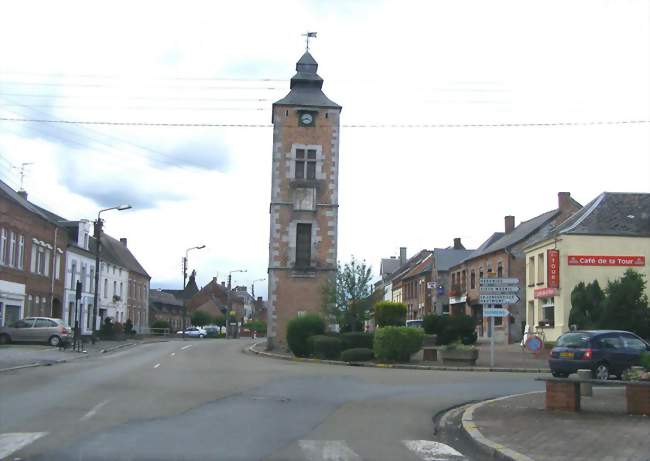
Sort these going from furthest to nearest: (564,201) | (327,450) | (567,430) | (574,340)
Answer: (564,201) → (574,340) → (567,430) → (327,450)

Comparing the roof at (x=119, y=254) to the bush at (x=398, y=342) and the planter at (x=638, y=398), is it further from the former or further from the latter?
the planter at (x=638, y=398)

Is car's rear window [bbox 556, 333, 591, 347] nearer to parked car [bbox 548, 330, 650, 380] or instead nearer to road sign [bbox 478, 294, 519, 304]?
parked car [bbox 548, 330, 650, 380]

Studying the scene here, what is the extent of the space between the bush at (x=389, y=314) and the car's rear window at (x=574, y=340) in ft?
52.6

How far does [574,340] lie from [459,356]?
6829 millimetres

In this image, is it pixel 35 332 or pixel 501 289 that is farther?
pixel 35 332

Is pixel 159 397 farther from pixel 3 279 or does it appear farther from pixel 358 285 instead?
pixel 3 279

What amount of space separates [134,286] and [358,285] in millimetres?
45790

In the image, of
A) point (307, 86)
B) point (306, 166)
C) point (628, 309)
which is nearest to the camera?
point (628, 309)

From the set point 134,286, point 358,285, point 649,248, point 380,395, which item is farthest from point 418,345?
point 134,286

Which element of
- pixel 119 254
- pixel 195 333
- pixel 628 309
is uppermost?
pixel 119 254

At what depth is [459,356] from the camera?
86.9ft

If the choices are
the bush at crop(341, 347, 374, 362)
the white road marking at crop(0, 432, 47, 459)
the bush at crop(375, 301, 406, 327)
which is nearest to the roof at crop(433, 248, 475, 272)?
the bush at crop(375, 301, 406, 327)

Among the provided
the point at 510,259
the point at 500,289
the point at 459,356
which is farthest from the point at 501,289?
the point at 510,259

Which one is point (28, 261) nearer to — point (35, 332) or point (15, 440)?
point (35, 332)
